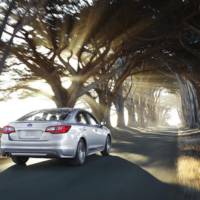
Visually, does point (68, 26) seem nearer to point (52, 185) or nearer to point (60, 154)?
point (60, 154)

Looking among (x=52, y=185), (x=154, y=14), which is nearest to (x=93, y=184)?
(x=52, y=185)

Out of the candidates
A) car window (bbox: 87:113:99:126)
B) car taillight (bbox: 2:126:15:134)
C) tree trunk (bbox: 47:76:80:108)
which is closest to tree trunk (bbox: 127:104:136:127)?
tree trunk (bbox: 47:76:80:108)

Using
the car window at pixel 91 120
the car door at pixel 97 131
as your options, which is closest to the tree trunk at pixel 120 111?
the car door at pixel 97 131

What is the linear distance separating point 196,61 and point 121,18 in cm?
522

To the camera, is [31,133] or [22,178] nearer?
[22,178]

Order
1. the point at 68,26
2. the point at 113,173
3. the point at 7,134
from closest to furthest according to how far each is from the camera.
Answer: the point at 113,173 < the point at 7,134 < the point at 68,26

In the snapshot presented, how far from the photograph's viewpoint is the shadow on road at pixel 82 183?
7781 millimetres

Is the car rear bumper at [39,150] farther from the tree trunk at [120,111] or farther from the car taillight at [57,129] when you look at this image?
the tree trunk at [120,111]

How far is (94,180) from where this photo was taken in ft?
31.1

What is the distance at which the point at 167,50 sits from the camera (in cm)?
2469

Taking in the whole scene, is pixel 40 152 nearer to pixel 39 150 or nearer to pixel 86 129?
pixel 39 150

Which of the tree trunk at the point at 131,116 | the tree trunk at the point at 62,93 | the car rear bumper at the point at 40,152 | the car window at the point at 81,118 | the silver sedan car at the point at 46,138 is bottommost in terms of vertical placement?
the car rear bumper at the point at 40,152

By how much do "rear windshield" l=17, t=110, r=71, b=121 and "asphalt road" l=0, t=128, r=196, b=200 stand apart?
1.17 m

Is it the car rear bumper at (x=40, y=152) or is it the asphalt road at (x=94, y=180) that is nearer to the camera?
the asphalt road at (x=94, y=180)
